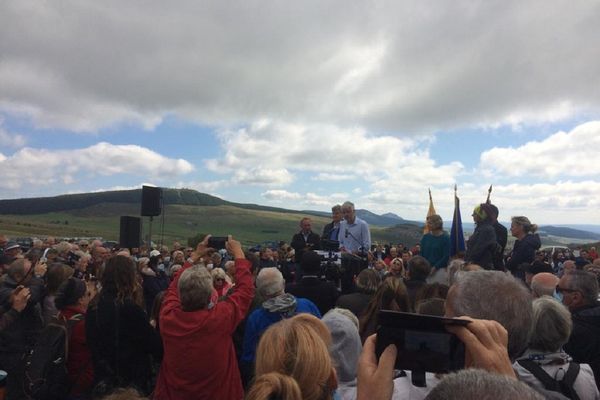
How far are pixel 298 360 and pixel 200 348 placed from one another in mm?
1963

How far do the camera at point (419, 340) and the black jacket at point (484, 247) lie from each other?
17.9ft

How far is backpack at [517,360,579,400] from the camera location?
2488 millimetres

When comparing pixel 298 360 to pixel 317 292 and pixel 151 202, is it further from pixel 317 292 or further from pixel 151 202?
pixel 151 202

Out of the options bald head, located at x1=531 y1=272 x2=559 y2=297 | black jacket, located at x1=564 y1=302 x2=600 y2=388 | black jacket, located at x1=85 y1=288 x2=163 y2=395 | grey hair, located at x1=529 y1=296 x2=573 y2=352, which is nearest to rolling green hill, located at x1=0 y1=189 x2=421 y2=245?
black jacket, located at x1=85 y1=288 x2=163 y2=395

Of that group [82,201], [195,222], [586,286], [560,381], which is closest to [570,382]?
[560,381]

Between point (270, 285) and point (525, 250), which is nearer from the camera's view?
point (270, 285)

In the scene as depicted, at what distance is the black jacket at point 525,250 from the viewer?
688 centimetres

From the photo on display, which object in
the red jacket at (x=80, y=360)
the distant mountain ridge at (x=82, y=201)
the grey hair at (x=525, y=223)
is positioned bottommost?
the red jacket at (x=80, y=360)

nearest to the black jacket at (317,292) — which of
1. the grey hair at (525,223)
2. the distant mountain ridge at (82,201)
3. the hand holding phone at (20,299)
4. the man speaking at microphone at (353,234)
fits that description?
the man speaking at microphone at (353,234)

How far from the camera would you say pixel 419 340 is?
155 cm

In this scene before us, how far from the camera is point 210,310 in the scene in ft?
12.3

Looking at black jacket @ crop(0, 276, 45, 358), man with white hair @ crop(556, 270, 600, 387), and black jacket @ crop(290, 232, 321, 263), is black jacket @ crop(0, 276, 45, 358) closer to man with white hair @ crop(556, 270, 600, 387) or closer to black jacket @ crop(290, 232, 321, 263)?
black jacket @ crop(290, 232, 321, 263)

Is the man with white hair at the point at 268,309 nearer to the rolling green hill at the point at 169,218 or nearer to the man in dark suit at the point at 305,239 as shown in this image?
the man in dark suit at the point at 305,239

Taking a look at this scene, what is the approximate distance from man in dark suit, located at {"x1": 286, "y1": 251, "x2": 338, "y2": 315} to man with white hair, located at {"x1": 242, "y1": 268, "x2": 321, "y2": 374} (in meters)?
1.19
